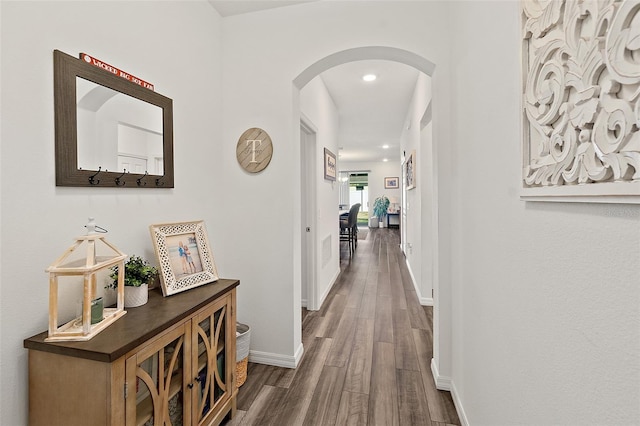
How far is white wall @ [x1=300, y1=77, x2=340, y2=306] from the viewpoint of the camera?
11.2 feet

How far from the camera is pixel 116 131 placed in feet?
4.81

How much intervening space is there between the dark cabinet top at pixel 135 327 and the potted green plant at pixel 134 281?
0.13 ft

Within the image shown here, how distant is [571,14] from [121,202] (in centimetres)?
182

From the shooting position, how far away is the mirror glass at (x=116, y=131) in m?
1.30

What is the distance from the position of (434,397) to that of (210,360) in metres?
1.45

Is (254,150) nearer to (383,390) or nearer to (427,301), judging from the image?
(383,390)

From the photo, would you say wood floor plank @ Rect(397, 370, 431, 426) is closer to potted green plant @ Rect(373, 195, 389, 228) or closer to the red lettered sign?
the red lettered sign

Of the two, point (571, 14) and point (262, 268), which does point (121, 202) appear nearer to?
point (262, 268)

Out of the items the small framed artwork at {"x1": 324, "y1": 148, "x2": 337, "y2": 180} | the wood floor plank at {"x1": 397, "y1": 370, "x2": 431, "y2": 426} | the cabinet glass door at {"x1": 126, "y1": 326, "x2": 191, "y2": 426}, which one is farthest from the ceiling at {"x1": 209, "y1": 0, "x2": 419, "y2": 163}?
the wood floor plank at {"x1": 397, "y1": 370, "x2": 431, "y2": 426}

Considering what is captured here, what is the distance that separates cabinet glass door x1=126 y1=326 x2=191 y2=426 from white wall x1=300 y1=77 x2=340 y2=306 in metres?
2.23

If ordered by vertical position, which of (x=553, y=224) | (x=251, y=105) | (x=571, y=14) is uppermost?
(x=251, y=105)

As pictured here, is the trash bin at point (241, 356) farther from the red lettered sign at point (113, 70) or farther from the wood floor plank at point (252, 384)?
the red lettered sign at point (113, 70)

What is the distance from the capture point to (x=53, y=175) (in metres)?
1.18

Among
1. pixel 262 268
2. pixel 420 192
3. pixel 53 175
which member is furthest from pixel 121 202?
pixel 420 192
